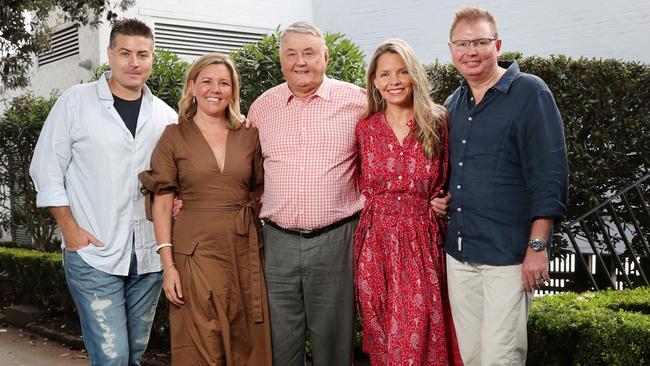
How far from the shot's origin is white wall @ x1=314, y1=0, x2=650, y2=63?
10.7 metres

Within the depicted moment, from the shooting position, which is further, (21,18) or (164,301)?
(21,18)

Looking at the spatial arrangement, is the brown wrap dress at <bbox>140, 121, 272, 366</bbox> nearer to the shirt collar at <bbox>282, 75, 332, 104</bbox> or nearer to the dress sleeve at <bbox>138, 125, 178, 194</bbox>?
the dress sleeve at <bbox>138, 125, 178, 194</bbox>

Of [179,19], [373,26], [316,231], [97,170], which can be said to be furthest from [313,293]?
[373,26]

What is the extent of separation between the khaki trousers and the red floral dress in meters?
0.14

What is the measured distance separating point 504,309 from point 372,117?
4.12 ft

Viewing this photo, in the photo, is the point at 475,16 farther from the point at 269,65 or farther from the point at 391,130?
the point at 269,65

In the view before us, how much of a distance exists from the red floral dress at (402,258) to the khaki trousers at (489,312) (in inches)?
5.4

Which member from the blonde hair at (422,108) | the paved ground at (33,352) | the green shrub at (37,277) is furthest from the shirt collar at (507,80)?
the green shrub at (37,277)

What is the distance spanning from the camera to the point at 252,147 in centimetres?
412

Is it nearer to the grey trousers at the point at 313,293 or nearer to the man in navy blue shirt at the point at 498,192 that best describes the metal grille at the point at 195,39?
the grey trousers at the point at 313,293

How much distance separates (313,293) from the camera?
402cm

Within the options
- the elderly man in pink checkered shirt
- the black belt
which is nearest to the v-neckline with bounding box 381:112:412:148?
the elderly man in pink checkered shirt

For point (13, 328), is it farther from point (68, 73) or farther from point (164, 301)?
point (68, 73)

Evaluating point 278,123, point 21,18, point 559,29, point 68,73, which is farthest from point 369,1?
point 278,123
